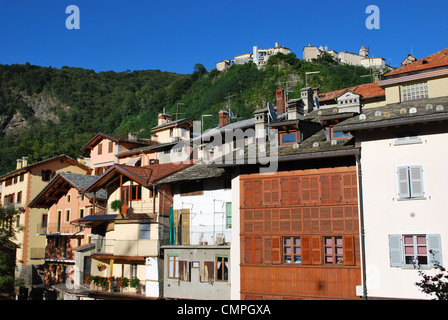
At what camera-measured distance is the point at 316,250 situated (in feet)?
73.9

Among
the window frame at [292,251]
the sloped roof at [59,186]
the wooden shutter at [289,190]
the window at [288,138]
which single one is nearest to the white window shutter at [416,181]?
the wooden shutter at [289,190]

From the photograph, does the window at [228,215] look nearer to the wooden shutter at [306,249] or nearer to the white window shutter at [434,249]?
the wooden shutter at [306,249]

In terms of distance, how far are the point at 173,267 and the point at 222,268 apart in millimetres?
3556

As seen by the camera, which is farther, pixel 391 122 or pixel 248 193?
pixel 248 193

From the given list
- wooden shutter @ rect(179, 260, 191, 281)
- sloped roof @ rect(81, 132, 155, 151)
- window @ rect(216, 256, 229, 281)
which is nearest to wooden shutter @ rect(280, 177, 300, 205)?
window @ rect(216, 256, 229, 281)

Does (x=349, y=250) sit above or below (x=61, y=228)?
below

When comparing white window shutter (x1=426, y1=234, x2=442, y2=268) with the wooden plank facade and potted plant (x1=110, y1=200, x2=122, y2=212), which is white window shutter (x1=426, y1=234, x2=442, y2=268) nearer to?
the wooden plank facade

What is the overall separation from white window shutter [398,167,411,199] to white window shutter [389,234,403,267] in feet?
5.60

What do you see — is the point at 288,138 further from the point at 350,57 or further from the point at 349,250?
the point at 350,57

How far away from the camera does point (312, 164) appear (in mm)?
23469

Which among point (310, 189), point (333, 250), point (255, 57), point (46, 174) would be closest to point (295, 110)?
point (310, 189)
